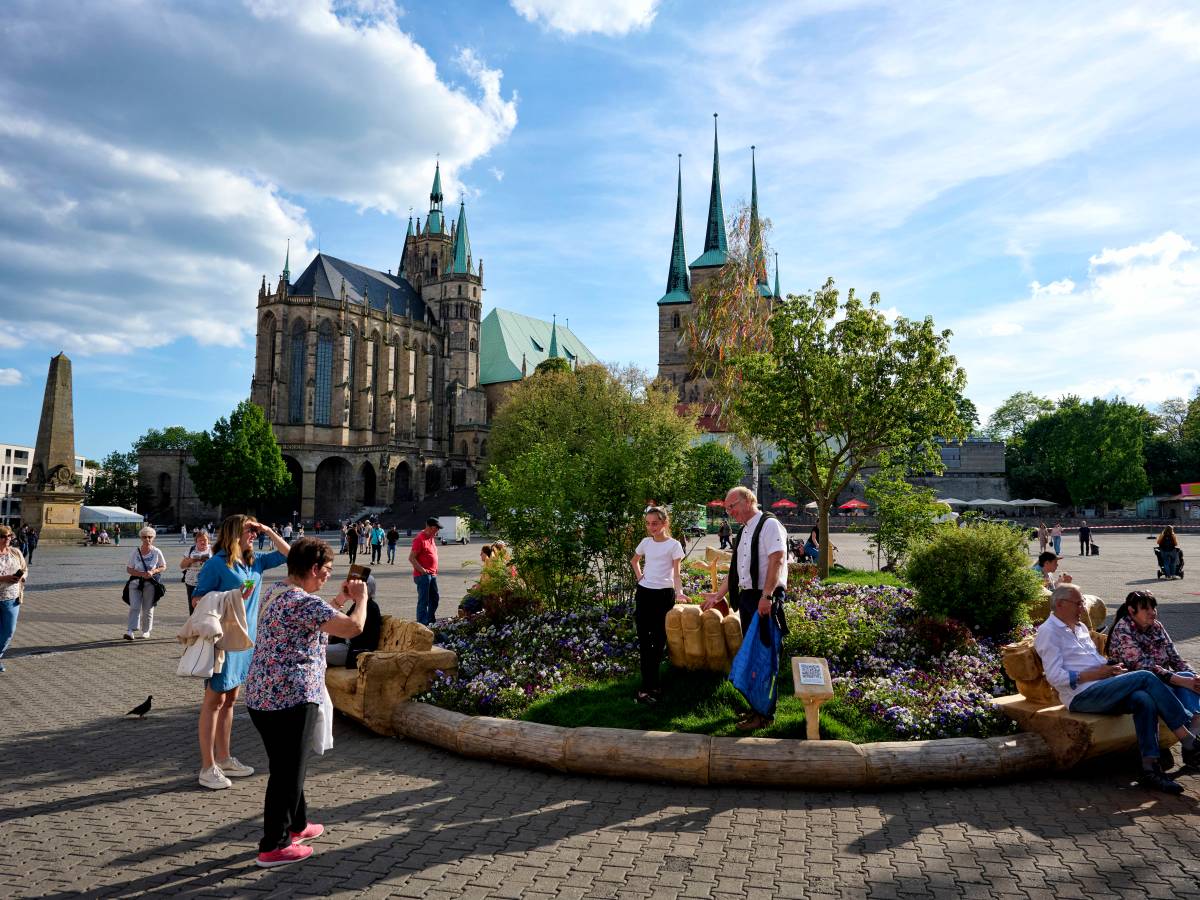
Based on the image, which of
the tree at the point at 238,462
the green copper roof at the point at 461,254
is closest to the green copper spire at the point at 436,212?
the green copper roof at the point at 461,254

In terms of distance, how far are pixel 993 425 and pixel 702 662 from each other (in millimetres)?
102259

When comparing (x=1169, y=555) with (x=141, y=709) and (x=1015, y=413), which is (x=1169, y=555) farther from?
(x=1015, y=413)

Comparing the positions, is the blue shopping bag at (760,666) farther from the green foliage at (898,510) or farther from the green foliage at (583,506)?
the green foliage at (898,510)

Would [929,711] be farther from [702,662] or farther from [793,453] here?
[793,453]

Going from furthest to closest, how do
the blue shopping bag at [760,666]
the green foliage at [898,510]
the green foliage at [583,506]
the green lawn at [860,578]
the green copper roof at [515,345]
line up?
1. the green copper roof at [515,345]
2. the green foliage at [898,510]
3. the green lawn at [860,578]
4. the green foliage at [583,506]
5. the blue shopping bag at [760,666]

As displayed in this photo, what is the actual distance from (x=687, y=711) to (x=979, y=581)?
4539 mm

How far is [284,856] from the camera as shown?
4328mm

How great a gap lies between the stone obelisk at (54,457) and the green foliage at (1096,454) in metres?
63.1

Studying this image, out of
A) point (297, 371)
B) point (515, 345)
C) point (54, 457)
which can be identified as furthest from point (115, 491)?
point (54, 457)

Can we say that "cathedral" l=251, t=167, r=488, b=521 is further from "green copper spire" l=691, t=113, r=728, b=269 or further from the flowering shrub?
the flowering shrub

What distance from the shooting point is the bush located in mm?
→ 9188

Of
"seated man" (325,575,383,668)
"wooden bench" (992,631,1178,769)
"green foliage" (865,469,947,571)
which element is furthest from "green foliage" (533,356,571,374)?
"wooden bench" (992,631,1178,769)

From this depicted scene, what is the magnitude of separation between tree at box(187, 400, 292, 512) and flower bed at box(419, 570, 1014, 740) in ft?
187

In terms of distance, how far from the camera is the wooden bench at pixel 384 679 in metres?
7.02
